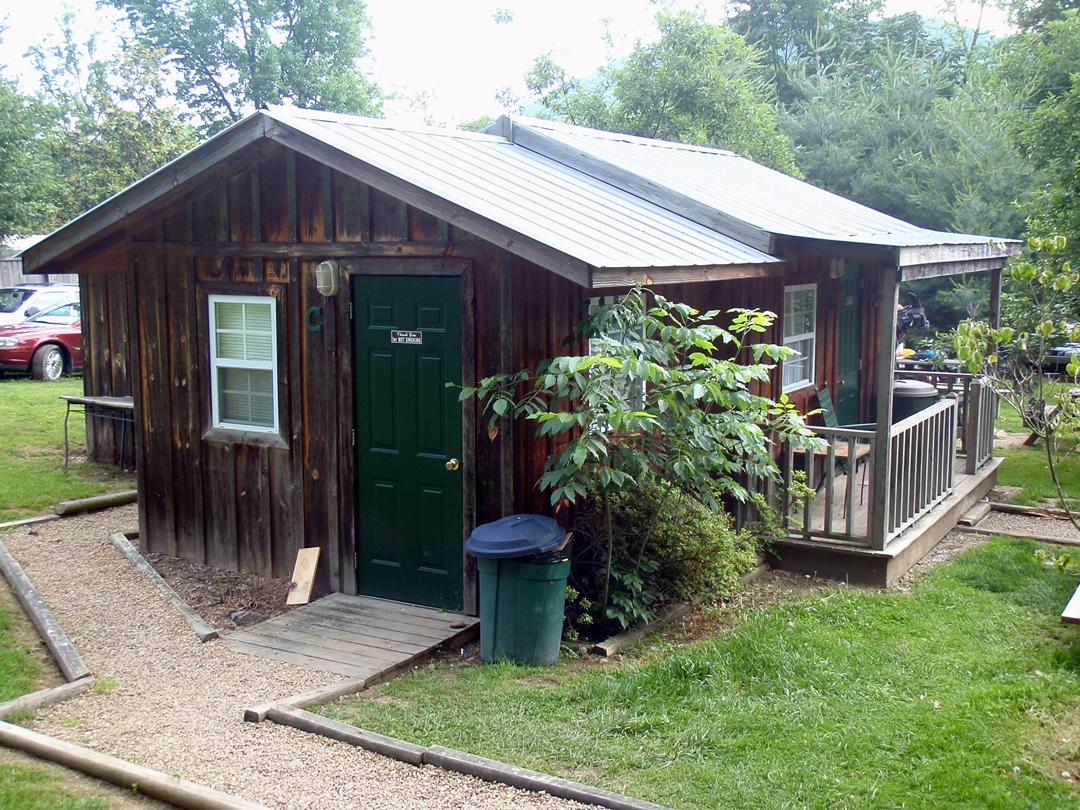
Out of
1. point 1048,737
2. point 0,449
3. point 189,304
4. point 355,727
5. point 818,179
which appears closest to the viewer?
point 1048,737

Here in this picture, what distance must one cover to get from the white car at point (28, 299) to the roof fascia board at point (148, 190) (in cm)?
1283

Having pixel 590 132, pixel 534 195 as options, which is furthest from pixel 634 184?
pixel 590 132

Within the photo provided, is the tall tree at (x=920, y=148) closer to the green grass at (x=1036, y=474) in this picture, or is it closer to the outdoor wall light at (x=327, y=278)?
the green grass at (x=1036, y=474)

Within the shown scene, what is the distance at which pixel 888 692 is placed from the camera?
17.6 ft

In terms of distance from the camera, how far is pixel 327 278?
7.21 meters

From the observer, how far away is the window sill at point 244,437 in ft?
25.6

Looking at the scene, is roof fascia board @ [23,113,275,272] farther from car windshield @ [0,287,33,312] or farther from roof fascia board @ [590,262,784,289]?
car windshield @ [0,287,33,312]

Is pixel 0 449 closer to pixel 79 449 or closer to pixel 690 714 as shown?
pixel 79 449

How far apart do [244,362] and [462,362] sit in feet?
6.97

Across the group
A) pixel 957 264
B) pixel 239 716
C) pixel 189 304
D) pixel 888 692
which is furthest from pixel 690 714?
pixel 957 264

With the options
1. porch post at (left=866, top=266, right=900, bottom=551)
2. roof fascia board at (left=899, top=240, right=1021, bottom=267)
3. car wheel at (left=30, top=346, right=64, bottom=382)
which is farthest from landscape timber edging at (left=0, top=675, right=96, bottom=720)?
car wheel at (left=30, top=346, right=64, bottom=382)

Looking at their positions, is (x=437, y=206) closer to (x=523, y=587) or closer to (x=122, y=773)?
(x=523, y=587)

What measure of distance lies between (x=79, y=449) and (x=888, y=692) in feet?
35.4

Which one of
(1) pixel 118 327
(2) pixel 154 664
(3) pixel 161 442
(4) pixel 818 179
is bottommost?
(2) pixel 154 664
